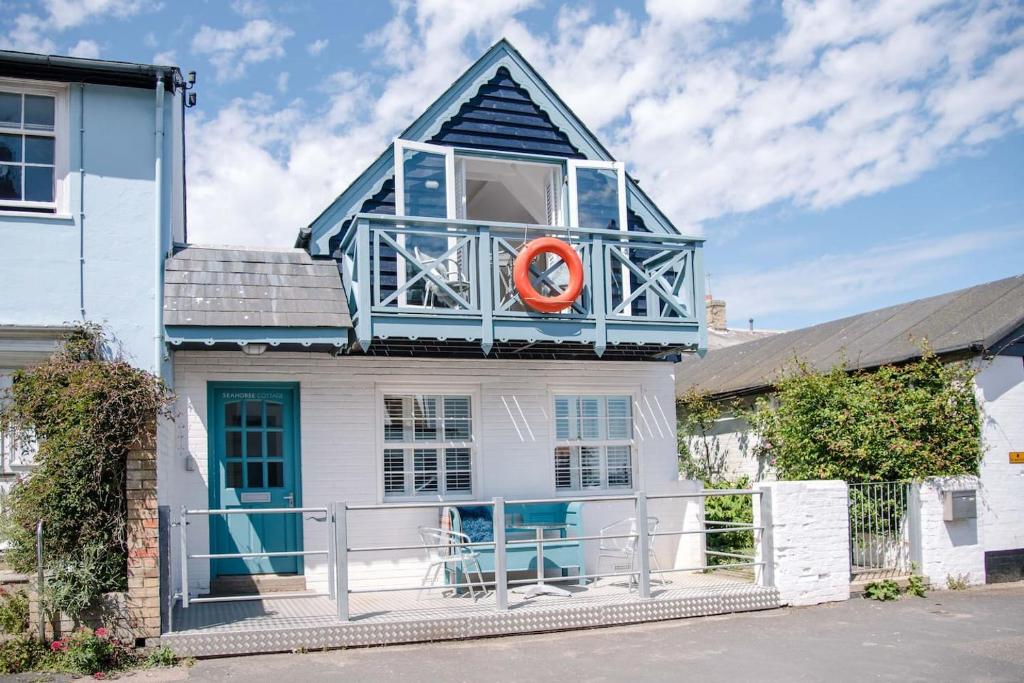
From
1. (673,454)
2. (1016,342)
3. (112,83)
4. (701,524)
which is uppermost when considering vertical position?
(112,83)

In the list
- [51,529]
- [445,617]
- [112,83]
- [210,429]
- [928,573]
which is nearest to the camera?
[51,529]

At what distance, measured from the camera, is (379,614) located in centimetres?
902

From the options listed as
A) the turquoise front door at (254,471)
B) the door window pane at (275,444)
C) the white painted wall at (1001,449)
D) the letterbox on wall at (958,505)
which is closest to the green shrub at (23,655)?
the turquoise front door at (254,471)

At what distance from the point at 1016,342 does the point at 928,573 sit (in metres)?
3.20

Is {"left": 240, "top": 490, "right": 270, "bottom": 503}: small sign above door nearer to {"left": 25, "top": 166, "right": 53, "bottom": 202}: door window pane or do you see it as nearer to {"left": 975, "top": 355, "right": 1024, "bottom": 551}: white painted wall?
{"left": 25, "top": 166, "right": 53, "bottom": 202}: door window pane

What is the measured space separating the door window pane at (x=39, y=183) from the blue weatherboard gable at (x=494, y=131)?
2765mm

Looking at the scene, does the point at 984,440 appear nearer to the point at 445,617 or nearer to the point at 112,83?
the point at 445,617

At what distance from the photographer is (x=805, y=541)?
34.0 feet

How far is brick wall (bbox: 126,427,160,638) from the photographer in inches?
310

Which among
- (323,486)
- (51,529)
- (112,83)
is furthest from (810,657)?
(112,83)

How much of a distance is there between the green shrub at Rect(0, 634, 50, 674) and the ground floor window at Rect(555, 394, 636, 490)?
6246 millimetres

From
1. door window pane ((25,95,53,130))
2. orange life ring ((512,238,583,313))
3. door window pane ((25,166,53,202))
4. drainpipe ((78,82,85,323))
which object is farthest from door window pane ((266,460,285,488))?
door window pane ((25,95,53,130))

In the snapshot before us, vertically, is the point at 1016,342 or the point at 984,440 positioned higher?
the point at 1016,342

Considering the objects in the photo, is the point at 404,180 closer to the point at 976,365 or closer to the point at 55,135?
the point at 55,135
